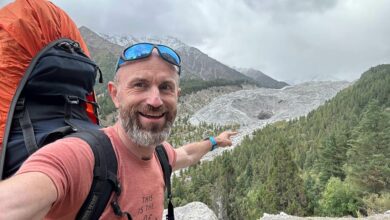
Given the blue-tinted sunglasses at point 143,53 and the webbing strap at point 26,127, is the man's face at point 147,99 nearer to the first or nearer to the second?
the blue-tinted sunglasses at point 143,53

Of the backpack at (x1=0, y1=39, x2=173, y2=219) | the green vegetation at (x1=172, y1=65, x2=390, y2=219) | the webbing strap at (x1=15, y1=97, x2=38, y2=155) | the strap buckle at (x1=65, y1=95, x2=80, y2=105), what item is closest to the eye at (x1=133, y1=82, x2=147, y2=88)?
the backpack at (x1=0, y1=39, x2=173, y2=219)

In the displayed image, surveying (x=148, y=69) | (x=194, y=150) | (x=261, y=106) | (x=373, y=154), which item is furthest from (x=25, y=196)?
(x=261, y=106)

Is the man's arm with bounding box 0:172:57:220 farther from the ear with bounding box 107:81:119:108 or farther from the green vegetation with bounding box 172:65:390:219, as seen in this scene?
the green vegetation with bounding box 172:65:390:219

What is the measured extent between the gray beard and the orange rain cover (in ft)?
2.07

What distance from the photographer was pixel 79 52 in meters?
2.52

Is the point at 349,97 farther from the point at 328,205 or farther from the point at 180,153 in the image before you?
the point at 180,153

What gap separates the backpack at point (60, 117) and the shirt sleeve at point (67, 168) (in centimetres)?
5

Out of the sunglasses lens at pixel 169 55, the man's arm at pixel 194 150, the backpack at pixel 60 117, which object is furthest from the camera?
the man's arm at pixel 194 150

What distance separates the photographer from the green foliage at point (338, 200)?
1053 inches

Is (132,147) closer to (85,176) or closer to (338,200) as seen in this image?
(85,176)

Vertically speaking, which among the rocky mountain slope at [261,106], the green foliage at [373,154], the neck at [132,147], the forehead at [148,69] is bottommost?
the green foliage at [373,154]

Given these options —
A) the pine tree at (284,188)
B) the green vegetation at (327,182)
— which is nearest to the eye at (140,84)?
the green vegetation at (327,182)

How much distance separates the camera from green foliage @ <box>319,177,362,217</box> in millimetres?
26734

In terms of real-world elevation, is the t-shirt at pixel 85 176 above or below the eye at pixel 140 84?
below
